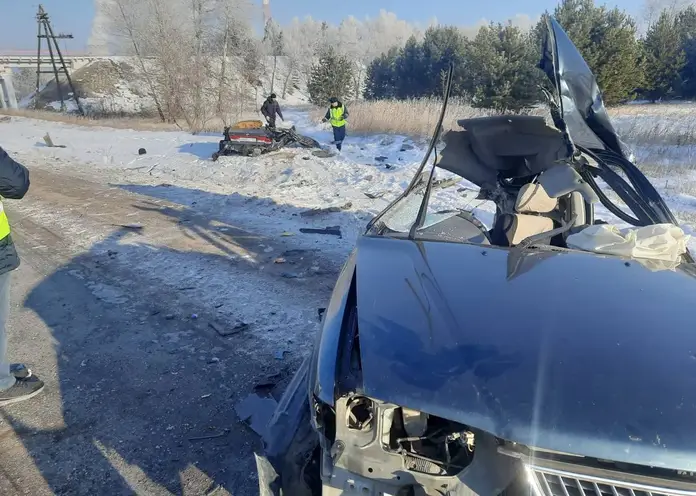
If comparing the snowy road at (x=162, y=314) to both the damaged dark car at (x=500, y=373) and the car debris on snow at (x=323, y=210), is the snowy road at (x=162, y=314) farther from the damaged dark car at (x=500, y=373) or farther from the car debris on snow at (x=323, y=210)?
the damaged dark car at (x=500, y=373)

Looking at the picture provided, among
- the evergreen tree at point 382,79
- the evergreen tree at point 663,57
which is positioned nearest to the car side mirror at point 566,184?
the evergreen tree at point 663,57

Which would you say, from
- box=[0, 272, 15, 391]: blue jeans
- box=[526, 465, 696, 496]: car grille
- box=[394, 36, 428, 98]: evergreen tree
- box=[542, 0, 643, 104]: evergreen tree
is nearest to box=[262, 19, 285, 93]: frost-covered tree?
box=[394, 36, 428, 98]: evergreen tree

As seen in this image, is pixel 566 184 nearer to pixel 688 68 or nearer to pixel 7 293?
pixel 7 293

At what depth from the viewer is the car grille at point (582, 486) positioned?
1.31m

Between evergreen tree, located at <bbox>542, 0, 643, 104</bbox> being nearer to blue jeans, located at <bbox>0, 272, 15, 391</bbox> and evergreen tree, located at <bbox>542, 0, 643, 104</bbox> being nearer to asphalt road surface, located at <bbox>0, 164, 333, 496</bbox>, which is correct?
asphalt road surface, located at <bbox>0, 164, 333, 496</bbox>

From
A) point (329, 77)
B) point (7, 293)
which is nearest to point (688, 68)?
point (329, 77)

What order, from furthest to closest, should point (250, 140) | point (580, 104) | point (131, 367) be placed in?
point (250, 140) → point (131, 367) → point (580, 104)

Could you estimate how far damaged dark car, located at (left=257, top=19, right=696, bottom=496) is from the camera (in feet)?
4.53

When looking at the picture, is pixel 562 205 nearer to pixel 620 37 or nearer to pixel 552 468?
pixel 552 468

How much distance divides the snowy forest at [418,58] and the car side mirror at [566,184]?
21.1 ft

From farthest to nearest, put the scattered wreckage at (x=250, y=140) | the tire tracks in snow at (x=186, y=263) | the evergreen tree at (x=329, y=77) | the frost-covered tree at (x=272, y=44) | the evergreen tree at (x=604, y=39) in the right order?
1. the frost-covered tree at (x=272, y=44)
2. the evergreen tree at (x=329, y=77)
3. the evergreen tree at (x=604, y=39)
4. the scattered wreckage at (x=250, y=140)
5. the tire tracks in snow at (x=186, y=263)

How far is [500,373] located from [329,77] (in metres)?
30.6

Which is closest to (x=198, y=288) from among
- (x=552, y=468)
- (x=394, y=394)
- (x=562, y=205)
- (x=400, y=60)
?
(x=562, y=205)

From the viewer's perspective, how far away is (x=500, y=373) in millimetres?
1572
